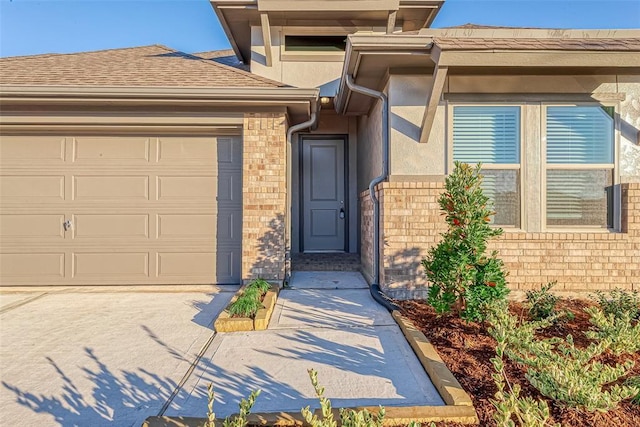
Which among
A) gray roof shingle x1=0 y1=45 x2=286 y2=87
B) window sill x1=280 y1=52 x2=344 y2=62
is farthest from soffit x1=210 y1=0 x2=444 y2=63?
gray roof shingle x1=0 y1=45 x2=286 y2=87

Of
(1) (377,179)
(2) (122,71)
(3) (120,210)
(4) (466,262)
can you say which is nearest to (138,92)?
(2) (122,71)

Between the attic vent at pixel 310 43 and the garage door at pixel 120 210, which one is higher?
the attic vent at pixel 310 43

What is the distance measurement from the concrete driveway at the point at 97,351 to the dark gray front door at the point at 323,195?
3.14 meters

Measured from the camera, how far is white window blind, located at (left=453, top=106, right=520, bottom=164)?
475 centimetres

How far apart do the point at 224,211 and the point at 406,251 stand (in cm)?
272

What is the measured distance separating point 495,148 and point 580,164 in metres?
1.08

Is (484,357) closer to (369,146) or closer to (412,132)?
(412,132)

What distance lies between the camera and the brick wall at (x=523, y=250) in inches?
183

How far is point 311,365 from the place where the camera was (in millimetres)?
2949

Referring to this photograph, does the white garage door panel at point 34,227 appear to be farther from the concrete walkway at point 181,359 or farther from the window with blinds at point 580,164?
the window with blinds at point 580,164

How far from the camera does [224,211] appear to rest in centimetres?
558

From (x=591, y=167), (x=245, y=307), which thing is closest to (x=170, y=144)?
(x=245, y=307)

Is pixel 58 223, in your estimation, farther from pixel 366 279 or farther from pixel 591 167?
pixel 591 167

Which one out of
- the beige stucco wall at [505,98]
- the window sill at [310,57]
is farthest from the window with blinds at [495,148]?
the window sill at [310,57]
